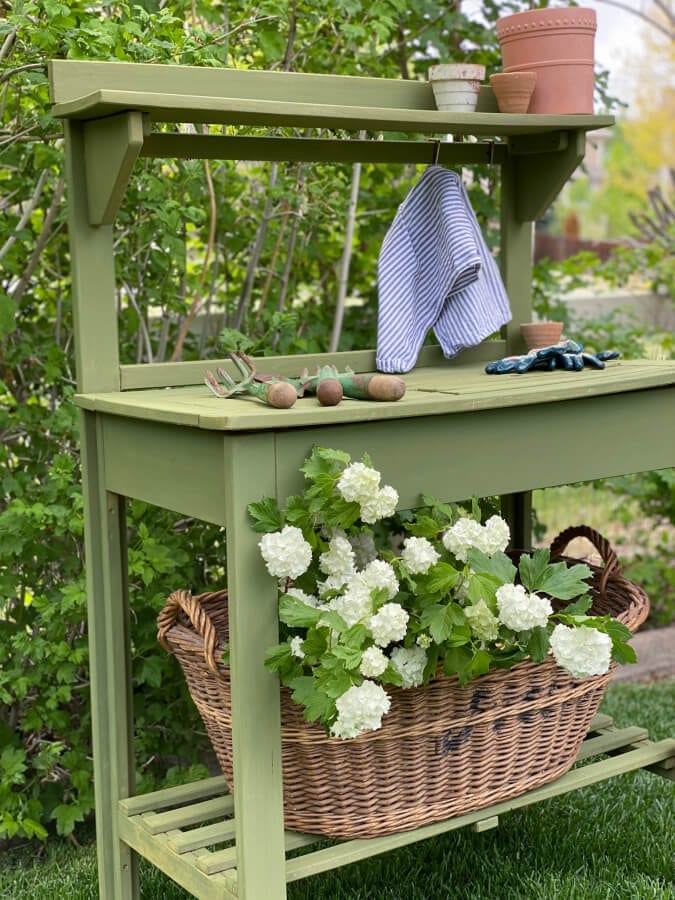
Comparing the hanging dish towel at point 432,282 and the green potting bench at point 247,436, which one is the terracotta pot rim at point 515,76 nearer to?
the green potting bench at point 247,436

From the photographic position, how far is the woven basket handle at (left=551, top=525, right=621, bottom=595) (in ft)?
7.42

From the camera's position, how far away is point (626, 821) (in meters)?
2.60

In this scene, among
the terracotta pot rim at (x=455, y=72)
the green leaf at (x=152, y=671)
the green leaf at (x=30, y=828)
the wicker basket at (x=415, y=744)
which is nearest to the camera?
the wicker basket at (x=415, y=744)

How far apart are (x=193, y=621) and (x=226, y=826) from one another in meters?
0.34

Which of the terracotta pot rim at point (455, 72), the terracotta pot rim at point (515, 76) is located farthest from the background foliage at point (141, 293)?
the terracotta pot rim at point (515, 76)

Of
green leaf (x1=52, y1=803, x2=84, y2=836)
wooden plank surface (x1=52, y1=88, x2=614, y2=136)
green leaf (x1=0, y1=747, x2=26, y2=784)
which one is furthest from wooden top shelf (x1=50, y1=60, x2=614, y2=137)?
green leaf (x1=52, y1=803, x2=84, y2=836)

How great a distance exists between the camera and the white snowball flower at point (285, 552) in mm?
1547

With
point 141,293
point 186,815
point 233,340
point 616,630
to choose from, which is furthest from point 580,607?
point 141,293

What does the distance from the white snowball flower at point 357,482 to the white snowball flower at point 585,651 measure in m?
0.41

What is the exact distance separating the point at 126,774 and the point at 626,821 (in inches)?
45.7

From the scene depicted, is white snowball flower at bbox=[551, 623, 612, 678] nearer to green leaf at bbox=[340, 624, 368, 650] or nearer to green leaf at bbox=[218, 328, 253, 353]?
green leaf at bbox=[340, 624, 368, 650]

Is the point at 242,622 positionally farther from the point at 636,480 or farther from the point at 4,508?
the point at 636,480

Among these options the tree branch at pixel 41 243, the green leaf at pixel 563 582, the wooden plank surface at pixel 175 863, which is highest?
the tree branch at pixel 41 243

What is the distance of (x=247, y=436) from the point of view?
5.16ft
